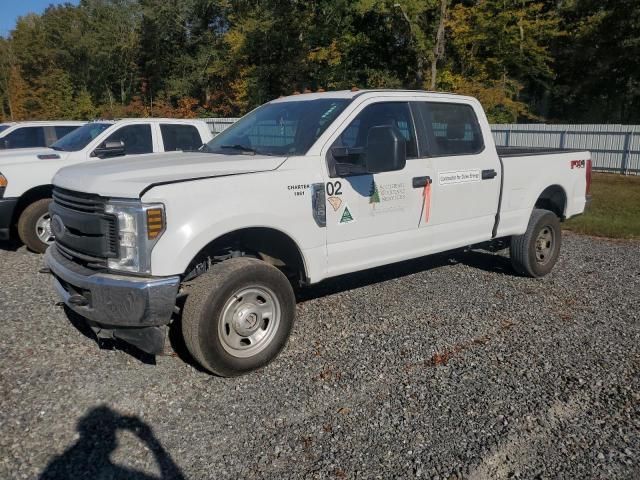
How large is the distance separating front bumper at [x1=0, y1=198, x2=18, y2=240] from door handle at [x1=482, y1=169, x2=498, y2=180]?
607 centimetres

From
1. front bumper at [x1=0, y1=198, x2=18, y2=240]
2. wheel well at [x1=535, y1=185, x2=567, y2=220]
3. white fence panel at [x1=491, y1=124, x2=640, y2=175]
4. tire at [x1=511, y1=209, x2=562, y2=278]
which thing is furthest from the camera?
white fence panel at [x1=491, y1=124, x2=640, y2=175]

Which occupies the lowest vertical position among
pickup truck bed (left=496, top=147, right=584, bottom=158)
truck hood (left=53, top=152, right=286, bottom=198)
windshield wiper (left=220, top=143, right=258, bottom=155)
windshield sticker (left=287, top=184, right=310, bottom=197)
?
windshield sticker (left=287, top=184, right=310, bottom=197)

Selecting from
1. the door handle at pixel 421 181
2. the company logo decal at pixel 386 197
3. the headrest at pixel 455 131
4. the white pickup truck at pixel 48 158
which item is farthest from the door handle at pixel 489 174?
the white pickup truck at pixel 48 158

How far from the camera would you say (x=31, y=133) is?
10406mm

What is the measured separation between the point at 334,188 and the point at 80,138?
20.0ft

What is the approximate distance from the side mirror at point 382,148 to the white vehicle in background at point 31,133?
321 inches

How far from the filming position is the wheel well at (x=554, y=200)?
6895 mm

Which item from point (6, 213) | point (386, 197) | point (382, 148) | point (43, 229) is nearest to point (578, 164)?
point (386, 197)

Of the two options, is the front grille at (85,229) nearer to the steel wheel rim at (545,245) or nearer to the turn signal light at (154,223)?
the turn signal light at (154,223)

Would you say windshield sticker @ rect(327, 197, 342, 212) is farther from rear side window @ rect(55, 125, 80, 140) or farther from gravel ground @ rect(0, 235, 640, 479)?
rear side window @ rect(55, 125, 80, 140)

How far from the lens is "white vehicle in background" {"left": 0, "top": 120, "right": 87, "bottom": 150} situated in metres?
10.1

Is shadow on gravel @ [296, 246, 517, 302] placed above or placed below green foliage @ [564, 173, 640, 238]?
above

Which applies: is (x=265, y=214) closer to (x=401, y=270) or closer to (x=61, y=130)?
(x=401, y=270)

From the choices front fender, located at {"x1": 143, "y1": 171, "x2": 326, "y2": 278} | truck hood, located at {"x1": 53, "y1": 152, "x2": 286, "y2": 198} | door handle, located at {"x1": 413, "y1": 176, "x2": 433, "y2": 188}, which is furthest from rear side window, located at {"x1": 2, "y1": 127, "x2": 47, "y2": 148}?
door handle, located at {"x1": 413, "y1": 176, "x2": 433, "y2": 188}
